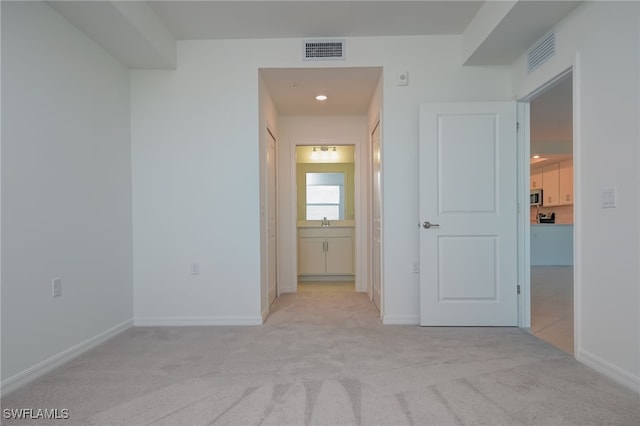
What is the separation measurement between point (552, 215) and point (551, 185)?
2.32 ft

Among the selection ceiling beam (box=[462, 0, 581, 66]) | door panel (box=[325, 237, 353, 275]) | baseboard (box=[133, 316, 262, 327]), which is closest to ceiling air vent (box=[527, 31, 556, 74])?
ceiling beam (box=[462, 0, 581, 66])

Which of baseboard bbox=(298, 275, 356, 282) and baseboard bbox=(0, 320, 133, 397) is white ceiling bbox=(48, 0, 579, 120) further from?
baseboard bbox=(298, 275, 356, 282)

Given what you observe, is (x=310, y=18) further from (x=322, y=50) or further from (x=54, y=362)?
(x=54, y=362)

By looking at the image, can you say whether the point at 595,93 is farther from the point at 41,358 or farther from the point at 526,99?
the point at 41,358

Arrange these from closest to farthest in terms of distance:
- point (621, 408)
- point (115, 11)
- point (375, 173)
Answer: point (621, 408), point (115, 11), point (375, 173)

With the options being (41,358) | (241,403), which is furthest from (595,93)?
(41,358)

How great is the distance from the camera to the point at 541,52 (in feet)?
9.44

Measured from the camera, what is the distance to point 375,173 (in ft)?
14.0

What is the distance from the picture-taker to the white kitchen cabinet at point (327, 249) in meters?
5.88

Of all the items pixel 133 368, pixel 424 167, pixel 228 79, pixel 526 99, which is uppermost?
pixel 228 79

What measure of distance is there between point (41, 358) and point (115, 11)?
2233 millimetres

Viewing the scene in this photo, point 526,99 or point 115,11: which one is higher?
point 115,11

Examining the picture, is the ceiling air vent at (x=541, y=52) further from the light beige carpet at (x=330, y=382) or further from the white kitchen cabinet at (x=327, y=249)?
the white kitchen cabinet at (x=327, y=249)

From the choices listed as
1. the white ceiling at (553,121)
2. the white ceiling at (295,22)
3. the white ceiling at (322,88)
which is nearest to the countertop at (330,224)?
the white ceiling at (322,88)
